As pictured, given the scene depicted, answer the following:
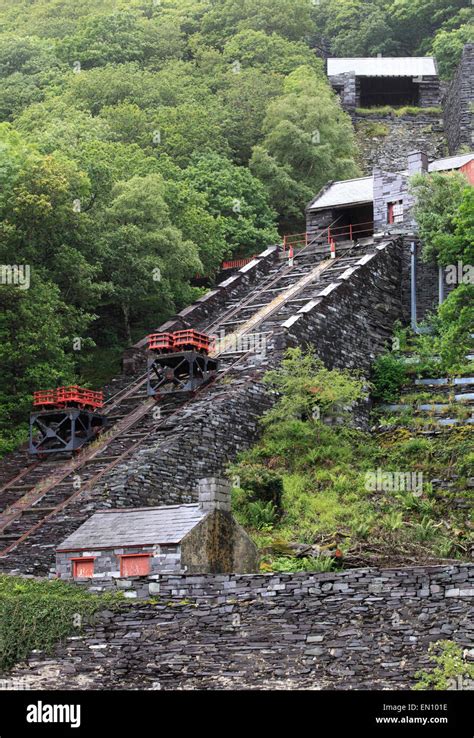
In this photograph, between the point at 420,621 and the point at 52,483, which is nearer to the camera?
the point at 420,621

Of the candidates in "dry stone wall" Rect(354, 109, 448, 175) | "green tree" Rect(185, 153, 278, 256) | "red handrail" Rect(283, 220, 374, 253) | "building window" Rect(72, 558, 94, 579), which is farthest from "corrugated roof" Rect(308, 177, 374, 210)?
"building window" Rect(72, 558, 94, 579)

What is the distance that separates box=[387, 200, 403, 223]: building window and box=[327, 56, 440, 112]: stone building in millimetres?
28663

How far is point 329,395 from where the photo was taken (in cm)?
4191

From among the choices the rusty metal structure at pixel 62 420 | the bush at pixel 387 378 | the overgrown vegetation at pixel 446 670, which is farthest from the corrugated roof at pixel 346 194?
the overgrown vegetation at pixel 446 670

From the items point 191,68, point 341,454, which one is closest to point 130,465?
point 341,454

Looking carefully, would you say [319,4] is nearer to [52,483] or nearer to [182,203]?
[182,203]

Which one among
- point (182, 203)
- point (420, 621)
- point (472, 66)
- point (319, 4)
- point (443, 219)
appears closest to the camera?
point (420, 621)

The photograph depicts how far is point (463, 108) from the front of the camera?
2933 inches

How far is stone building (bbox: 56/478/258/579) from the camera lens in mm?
30106

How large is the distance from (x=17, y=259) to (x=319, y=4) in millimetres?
58071

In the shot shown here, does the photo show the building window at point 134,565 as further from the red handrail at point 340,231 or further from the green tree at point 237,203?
the green tree at point 237,203

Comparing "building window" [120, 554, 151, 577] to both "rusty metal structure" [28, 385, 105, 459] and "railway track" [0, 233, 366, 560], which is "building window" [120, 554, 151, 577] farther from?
"rusty metal structure" [28, 385, 105, 459]

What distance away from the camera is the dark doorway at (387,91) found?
8412 centimetres

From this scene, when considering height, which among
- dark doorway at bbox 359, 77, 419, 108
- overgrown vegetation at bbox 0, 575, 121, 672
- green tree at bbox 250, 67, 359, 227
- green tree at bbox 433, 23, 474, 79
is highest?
green tree at bbox 433, 23, 474, 79
